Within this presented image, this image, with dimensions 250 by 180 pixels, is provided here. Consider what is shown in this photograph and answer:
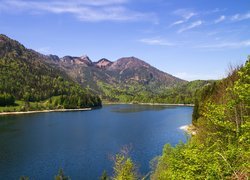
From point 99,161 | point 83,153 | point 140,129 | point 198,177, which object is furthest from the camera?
point 140,129

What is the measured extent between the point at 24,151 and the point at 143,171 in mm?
53669

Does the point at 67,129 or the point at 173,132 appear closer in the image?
the point at 173,132

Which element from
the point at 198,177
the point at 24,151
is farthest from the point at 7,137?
the point at 198,177

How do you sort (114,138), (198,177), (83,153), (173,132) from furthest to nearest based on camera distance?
1. (173,132)
2. (114,138)
3. (83,153)
4. (198,177)

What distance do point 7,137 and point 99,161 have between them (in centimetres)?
6729

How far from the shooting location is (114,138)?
465 ft

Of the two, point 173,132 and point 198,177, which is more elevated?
point 198,177

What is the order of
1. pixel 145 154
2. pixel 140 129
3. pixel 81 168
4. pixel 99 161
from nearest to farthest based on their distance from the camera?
pixel 81 168, pixel 99 161, pixel 145 154, pixel 140 129

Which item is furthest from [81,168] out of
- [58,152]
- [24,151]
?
[24,151]

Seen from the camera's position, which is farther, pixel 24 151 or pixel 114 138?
pixel 114 138

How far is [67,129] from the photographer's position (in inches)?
6988

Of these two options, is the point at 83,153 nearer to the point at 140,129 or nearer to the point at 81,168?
the point at 81,168

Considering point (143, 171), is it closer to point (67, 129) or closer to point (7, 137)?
point (7, 137)

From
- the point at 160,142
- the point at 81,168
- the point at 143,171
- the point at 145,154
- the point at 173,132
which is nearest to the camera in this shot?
the point at 143,171
